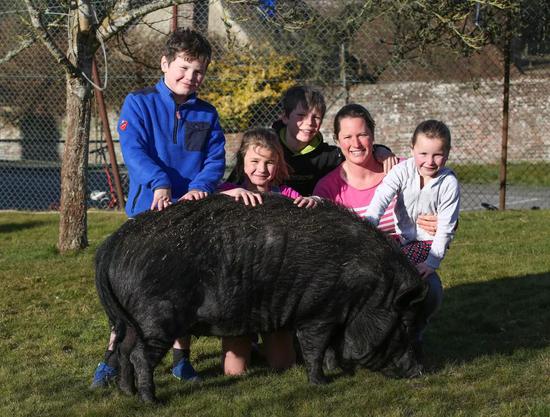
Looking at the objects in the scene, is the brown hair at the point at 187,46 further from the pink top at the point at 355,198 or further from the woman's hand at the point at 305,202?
the pink top at the point at 355,198

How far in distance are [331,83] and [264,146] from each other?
10.7 m

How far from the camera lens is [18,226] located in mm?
12094

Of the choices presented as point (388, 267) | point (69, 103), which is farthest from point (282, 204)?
point (69, 103)

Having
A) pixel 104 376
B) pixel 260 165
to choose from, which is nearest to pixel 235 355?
pixel 104 376

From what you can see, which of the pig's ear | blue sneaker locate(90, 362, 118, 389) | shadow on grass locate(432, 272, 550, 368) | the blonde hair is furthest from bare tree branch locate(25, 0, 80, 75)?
the pig's ear

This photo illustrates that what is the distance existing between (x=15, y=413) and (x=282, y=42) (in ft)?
44.8

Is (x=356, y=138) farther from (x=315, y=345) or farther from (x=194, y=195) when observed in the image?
(x=315, y=345)

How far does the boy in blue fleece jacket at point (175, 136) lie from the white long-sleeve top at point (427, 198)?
1.01 metres

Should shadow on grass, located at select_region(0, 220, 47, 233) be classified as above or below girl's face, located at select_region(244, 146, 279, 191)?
below

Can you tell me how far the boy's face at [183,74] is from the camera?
505cm

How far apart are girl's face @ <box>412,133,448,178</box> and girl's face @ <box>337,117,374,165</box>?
1.11 feet

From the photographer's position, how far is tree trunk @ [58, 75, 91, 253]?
31.4 feet

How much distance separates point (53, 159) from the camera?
18.5 metres

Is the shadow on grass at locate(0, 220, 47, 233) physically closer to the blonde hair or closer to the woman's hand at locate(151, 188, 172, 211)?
the blonde hair
